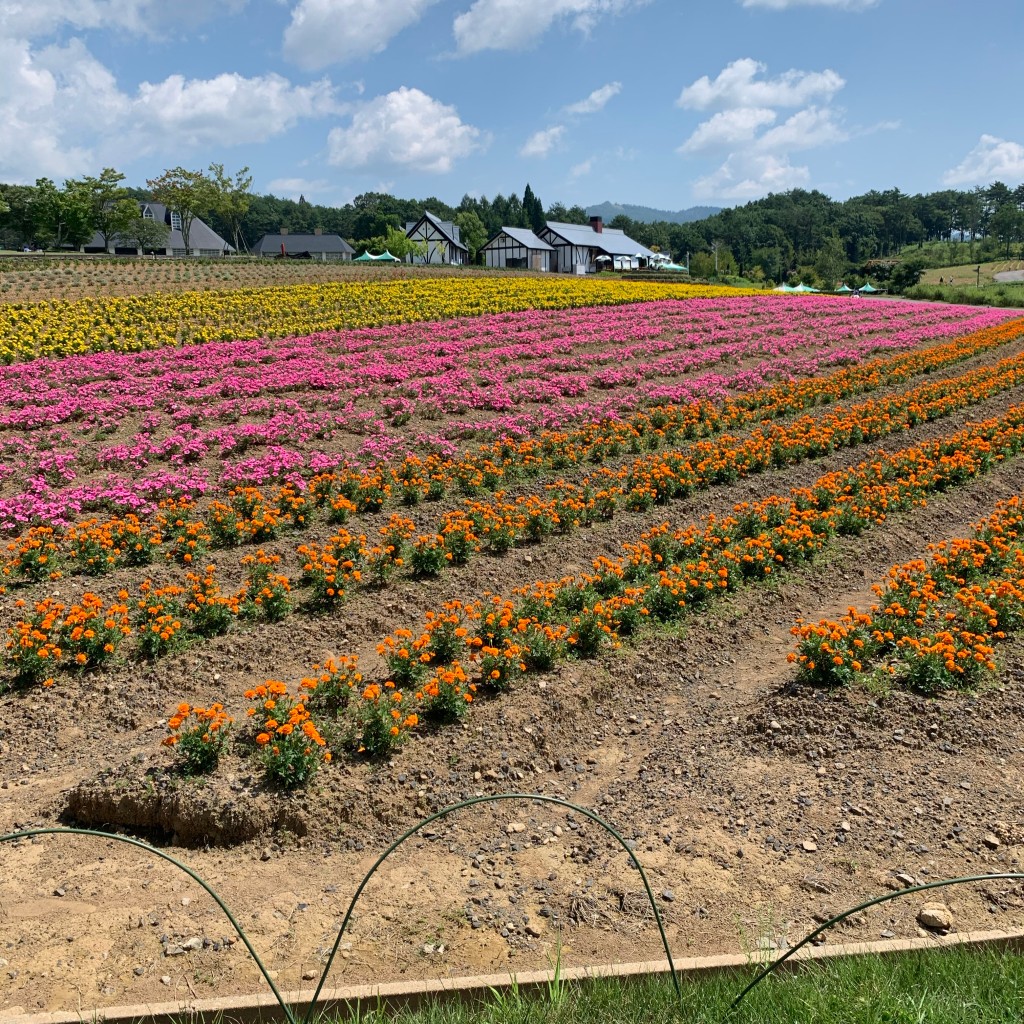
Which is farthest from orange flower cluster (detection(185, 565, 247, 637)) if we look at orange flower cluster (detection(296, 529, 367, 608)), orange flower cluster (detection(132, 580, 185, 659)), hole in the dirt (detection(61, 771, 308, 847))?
hole in the dirt (detection(61, 771, 308, 847))

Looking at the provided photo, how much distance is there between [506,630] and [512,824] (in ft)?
6.11

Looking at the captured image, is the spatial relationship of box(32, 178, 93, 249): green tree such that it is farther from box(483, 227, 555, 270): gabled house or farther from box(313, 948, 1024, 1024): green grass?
box(313, 948, 1024, 1024): green grass

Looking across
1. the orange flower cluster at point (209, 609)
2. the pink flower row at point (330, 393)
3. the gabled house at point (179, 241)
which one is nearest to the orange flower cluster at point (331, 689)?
the orange flower cluster at point (209, 609)

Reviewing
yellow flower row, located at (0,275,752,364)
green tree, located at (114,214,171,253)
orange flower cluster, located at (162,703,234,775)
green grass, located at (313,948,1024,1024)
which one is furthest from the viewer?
green tree, located at (114,214,171,253)

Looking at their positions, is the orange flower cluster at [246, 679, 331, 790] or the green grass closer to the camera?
the green grass

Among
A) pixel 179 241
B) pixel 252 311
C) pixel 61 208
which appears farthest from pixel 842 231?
pixel 252 311

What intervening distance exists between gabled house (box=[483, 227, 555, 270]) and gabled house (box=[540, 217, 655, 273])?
52.4 inches

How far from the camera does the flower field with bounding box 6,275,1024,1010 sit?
4.76 m

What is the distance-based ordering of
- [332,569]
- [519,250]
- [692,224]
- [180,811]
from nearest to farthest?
[180,811], [332,569], [519,250], [692,224]

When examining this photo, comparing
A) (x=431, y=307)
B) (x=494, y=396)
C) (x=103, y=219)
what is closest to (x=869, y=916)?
(x=494, y=396)

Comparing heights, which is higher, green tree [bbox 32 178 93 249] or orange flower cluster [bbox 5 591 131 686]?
green tree [bbox 32 178 93 249]

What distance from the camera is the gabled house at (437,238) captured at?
8594cm

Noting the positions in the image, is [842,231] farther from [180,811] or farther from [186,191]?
[180,811]

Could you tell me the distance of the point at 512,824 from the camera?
16.1 feet
